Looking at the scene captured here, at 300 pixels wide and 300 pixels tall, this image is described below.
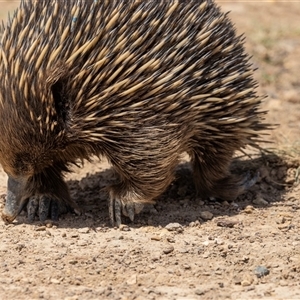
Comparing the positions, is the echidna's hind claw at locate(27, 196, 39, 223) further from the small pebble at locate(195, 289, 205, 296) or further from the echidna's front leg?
the small pebble at locate(195, 289, 205, 296)

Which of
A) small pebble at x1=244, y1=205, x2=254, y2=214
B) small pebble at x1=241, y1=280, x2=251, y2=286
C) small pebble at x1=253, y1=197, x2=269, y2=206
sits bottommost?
small pebble at x1=241, y1=280, x2=251, y2=286

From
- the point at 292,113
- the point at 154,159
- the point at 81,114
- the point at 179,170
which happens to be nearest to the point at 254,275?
the point at 154,159

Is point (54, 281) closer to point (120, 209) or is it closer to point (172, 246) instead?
point (172, 246)

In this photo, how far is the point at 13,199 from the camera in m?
5.57

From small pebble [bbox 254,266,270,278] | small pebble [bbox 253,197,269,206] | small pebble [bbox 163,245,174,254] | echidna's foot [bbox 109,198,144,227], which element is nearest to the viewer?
small pebble [bbox 254,266,270,278]

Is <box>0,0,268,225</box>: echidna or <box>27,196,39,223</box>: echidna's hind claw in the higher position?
<box>0,0,268,225</box>: echidna

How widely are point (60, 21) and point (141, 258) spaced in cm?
169

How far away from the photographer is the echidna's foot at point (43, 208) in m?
5.92

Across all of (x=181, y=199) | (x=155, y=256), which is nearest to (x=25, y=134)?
(x=155, y=256)

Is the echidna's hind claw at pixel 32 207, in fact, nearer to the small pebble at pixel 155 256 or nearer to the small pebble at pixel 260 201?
the small pebble at pixel 155 256

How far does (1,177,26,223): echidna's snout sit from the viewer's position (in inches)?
218

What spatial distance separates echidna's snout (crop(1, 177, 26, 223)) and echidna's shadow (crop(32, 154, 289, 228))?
387mm

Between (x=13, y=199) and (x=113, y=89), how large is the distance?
3.67 feet

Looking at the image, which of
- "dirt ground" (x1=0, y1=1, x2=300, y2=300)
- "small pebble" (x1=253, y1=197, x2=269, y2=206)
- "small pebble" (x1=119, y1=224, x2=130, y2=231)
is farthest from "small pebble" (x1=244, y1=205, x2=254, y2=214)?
"small pebble" (x1=119, y1=224, x2=130, y2=231)
